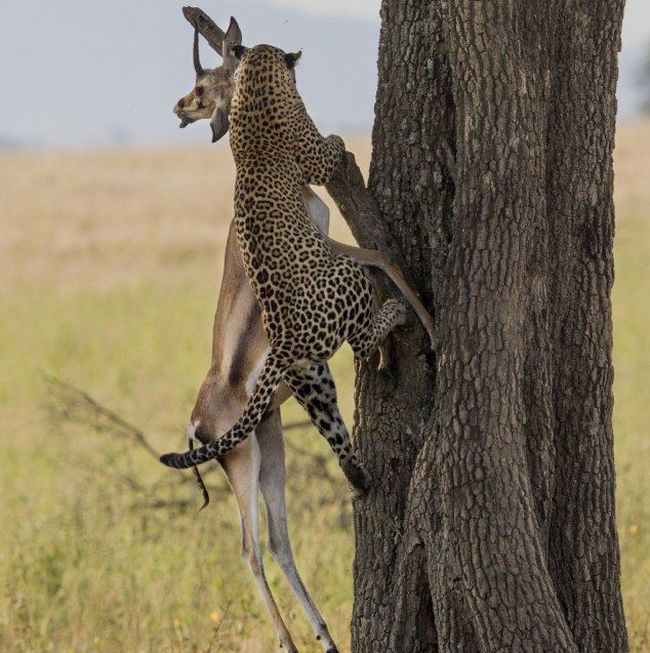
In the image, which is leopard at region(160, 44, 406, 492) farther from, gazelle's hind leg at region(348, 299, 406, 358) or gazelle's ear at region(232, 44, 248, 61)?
gazelle's ear at region(232, 44, 248, 61)

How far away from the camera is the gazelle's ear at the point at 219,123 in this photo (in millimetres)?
5465

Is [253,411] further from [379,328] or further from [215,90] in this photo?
[215,90]

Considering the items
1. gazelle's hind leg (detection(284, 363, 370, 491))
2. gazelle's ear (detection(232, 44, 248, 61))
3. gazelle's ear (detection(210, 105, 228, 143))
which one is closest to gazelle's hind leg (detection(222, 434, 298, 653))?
gazelle's hind leg (detection(284, 363, 370, 491))

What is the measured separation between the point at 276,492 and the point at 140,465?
16.1 feet

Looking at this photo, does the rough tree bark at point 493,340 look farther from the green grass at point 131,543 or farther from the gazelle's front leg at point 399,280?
the green grass at point 131,543

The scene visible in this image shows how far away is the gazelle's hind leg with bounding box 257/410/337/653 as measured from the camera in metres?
5.34

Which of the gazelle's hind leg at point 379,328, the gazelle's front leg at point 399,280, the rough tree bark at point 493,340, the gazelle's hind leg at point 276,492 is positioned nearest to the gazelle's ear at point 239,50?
the rough tree bark at point 493,340

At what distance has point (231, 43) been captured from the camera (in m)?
5.54

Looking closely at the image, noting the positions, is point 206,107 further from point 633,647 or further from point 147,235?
point 147,235

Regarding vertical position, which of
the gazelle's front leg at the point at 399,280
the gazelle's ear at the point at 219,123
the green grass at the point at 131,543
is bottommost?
the green grass at the point at 131,543

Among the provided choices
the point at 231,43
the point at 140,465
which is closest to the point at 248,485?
the point at 231,43

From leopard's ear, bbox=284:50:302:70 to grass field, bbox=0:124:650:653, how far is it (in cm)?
257

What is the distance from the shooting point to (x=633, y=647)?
5875mm

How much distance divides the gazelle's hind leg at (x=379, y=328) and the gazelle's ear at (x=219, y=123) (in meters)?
1.20
